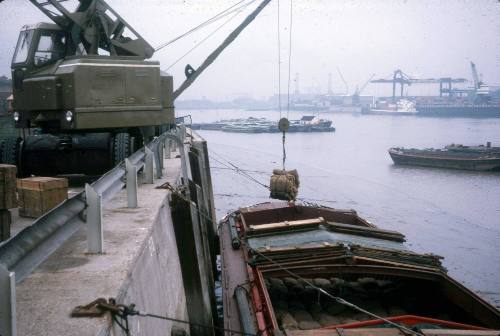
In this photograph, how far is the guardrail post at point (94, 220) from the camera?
15.0 ft

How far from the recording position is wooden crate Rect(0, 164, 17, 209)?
5062 mm

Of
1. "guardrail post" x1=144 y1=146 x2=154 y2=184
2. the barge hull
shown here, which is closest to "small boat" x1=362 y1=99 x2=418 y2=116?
the barge hull

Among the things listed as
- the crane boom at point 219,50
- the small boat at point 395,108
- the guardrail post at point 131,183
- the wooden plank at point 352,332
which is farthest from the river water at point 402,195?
the small boat at point 395,108

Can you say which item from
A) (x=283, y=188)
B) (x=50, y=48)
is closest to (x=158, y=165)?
(x=50, y=48)

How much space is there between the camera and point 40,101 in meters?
9.69

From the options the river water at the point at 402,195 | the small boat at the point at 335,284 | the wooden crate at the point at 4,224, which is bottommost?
the river water at the point at 402,195

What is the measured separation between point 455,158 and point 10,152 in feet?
161

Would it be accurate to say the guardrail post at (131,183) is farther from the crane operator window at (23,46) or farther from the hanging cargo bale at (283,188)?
the hanging cargo bale at (283,188)

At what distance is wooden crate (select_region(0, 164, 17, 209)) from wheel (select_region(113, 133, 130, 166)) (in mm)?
4704

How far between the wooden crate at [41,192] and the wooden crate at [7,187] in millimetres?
890

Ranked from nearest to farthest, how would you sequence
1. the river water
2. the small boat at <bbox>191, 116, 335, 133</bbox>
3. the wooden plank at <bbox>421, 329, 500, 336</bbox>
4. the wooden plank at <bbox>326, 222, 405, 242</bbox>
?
1. the wooden plank at <bbox>421, 329, 500, 336</bbox>
2. the wooden plank at <bbox>326, 222, 405, 242</bbox>
3. the river water
4. the small boat at <bbox>191, 116, 335, 133</bbox>

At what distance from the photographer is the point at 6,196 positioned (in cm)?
520

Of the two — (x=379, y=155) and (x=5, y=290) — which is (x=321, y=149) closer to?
(x=379, y=155)

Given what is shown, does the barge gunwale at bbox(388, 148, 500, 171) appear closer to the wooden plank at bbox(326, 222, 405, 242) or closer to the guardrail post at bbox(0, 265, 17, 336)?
the wooden plank at bbox(326, 222, 405, 242)
